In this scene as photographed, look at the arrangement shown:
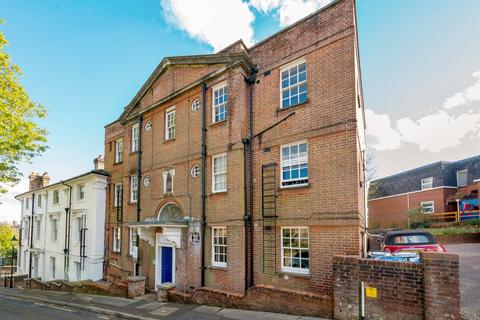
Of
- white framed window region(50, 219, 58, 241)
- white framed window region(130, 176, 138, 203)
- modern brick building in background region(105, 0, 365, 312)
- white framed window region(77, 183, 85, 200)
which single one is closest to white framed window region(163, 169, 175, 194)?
modern brick building in background region(105, 0, 365, 312)

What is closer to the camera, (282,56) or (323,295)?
(323,295)

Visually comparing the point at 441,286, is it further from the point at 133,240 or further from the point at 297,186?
the point at 133,240

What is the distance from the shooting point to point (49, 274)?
81.2ft

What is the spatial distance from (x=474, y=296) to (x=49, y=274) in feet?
93.3

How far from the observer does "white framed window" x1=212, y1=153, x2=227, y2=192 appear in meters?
12.4

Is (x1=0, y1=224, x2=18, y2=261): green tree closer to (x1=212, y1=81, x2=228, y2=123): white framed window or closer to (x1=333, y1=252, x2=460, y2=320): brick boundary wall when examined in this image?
(x1=212, y1=81, x2=228, y2=123): white framed window

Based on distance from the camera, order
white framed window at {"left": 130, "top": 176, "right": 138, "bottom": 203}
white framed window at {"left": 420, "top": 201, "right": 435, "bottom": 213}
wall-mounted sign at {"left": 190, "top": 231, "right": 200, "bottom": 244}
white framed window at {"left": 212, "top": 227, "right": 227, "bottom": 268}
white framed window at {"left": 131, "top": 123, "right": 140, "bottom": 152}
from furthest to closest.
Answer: white framed window at {"left": 420, "top": 201, "right": 435, "bottom": 213}, white framed window at {"left": 131, "top": 123, "right": 140, "bottom": 152}, white framed window at {"left": 130, "top": 176, "right": 138, "bottom": 203}, wall-mounted sign at {"left": 190, "top": 231, "right": 200, "bottom": 244}, white framed window at {"left": 212, "top": 227, "right": 227, "bottom": 268}

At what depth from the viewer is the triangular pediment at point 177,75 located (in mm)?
12596

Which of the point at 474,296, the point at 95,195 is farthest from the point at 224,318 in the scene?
the point at 95,195

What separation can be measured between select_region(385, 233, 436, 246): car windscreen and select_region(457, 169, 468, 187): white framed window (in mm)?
25829

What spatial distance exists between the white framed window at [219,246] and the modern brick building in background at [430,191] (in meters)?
26.2

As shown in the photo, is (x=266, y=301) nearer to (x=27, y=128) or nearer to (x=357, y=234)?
(x=357, y=234)

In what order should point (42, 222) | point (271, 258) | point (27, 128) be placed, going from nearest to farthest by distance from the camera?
point (271, 258) → point (27, 128) → point (42, 222)

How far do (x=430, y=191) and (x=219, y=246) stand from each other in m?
29.5
